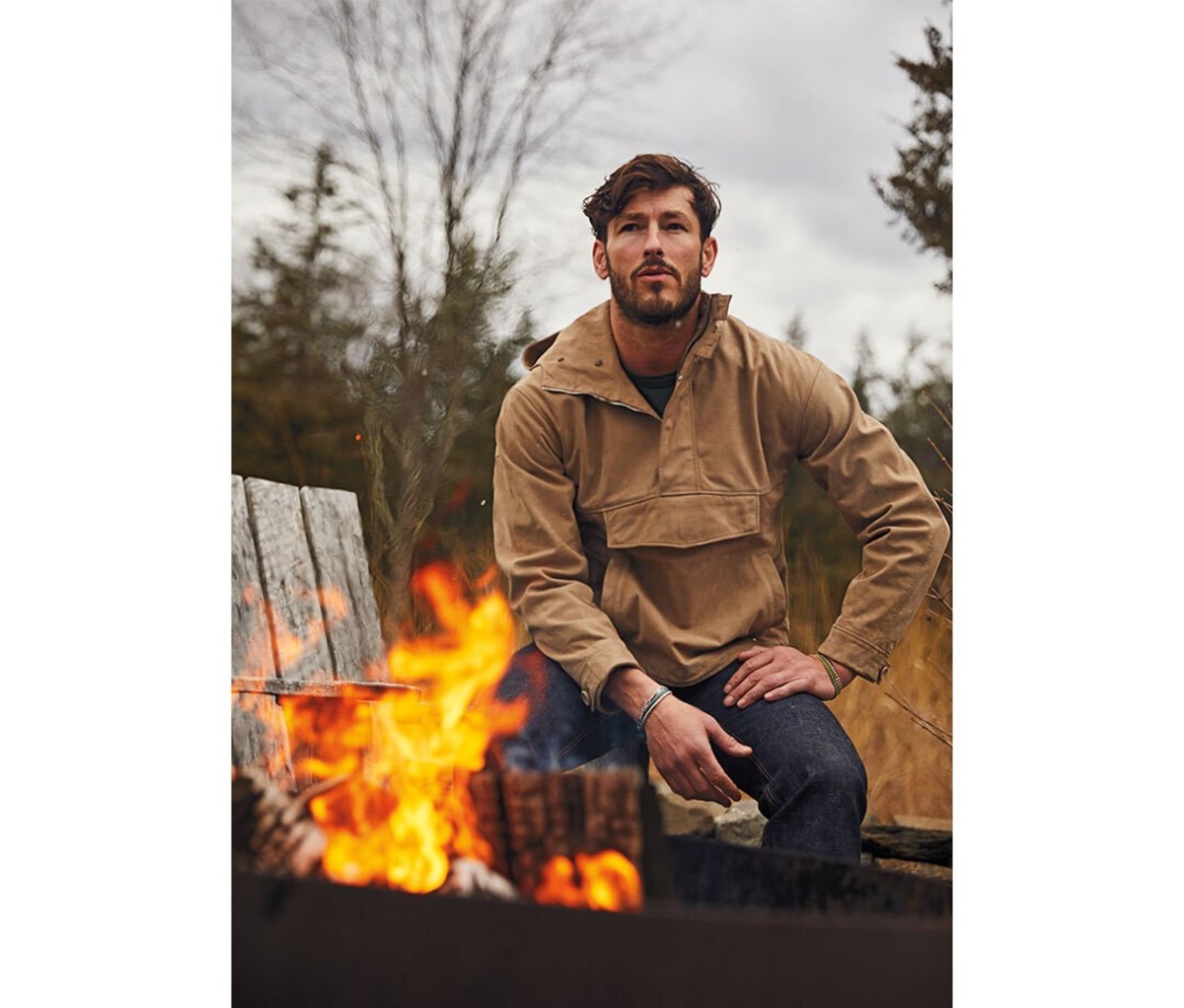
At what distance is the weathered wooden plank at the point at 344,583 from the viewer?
2.66 m

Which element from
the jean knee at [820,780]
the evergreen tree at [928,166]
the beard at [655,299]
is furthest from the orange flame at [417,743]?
the evergreen tree at [928,166]

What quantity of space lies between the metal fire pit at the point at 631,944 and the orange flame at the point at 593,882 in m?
0.04

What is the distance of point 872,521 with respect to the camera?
2.44 m

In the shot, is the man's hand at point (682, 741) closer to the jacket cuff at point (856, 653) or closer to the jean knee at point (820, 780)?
the jean knee at point (820, 780)

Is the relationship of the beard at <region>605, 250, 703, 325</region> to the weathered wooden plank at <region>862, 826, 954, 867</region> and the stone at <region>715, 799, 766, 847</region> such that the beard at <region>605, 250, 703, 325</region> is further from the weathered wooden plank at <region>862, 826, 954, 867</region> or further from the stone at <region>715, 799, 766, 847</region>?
the weathered wooden plank at <region>862, 826, 954, 867</region>

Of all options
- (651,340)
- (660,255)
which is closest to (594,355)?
(651,340)

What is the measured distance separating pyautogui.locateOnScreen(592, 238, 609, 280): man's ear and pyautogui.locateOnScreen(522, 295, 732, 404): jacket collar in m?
0.06

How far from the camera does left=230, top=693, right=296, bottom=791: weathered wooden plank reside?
2.66 meters

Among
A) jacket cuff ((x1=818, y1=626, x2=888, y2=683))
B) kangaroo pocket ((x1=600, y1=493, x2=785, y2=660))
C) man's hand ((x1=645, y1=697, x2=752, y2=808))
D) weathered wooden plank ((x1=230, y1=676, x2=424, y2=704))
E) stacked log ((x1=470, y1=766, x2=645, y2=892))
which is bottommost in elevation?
stacked log ((x1=470, y1=766, x2=645, y2=892))

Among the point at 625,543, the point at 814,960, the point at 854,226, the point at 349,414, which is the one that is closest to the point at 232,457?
the point at 349,414

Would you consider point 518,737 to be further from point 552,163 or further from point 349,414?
A: point 552,163

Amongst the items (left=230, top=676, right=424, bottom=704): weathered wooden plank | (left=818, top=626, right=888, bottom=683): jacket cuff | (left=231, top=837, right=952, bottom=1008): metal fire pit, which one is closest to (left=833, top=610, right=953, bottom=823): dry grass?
(left=818, top=626, right=888, bottom=683): jacket cuff

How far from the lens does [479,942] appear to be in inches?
79.6

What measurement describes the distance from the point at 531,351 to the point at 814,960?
123 centimetres
